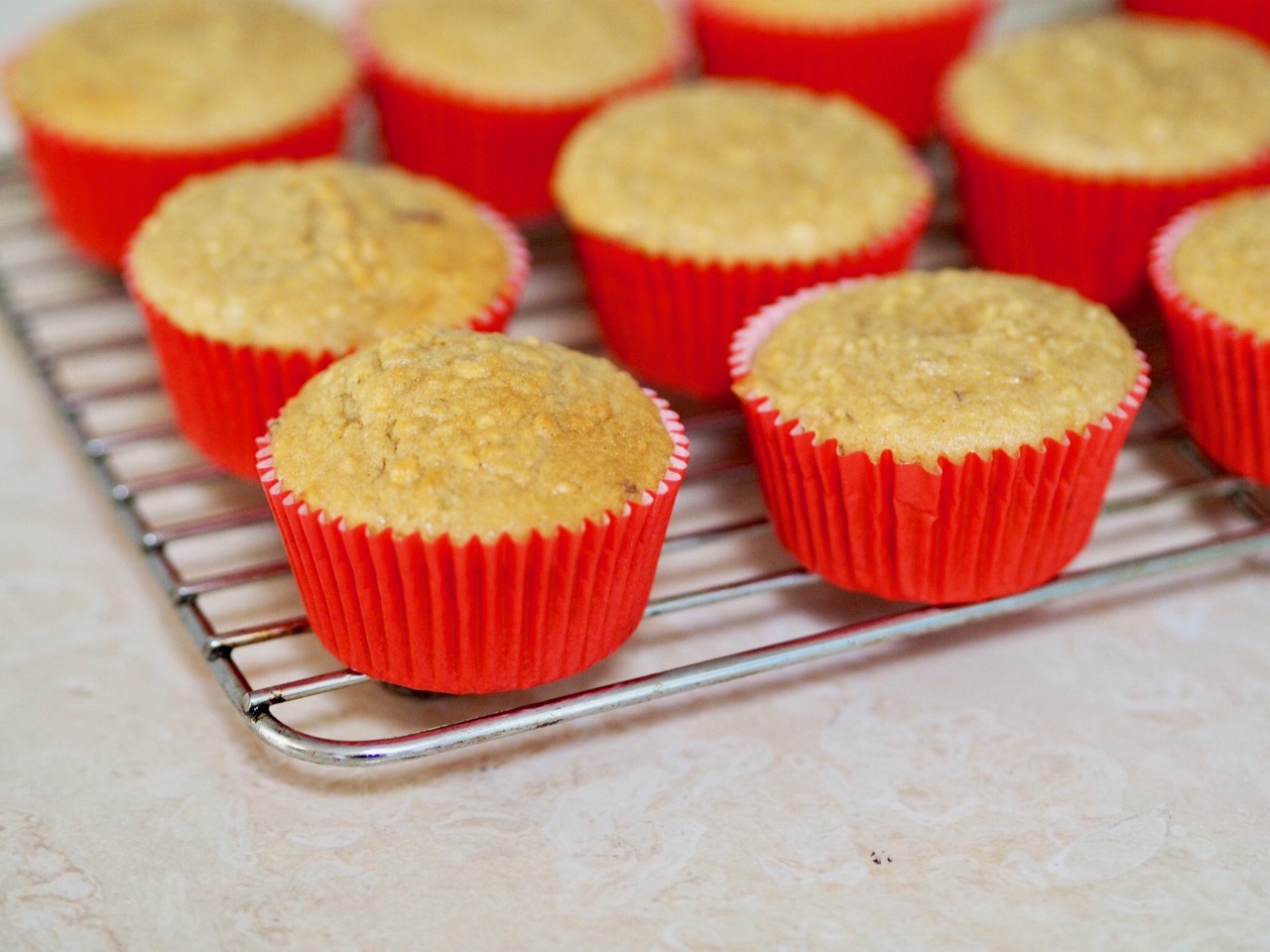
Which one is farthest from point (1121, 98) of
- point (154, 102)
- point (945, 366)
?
point (154, 102)

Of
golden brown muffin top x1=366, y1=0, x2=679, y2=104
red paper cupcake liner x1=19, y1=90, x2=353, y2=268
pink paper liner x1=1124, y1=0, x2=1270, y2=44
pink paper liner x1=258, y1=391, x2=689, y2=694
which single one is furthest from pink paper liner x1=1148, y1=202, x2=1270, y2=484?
red paper cupcake liner x1=19, y1=90, x2=353, y2=268

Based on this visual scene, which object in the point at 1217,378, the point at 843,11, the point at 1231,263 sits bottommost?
the point at 1217,378

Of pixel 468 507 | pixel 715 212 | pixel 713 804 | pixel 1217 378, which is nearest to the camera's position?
pixel 468 507

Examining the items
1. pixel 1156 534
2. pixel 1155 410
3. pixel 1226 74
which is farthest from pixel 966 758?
pixel 1226 74

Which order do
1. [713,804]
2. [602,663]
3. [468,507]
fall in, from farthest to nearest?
[602,663]
[713,804]
[468,507]

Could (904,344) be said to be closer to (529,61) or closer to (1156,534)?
(1156,534)

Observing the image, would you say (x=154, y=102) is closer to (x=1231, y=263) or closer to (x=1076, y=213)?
(x=1076, y=213)
